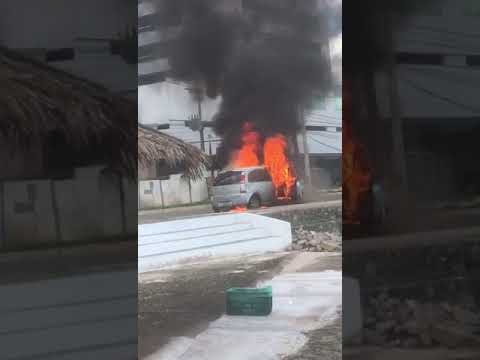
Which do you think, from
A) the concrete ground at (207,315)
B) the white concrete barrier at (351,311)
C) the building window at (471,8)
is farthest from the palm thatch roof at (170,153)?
the building window at (471,8)

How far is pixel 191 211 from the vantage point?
136 inches

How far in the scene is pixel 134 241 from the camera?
346 cm

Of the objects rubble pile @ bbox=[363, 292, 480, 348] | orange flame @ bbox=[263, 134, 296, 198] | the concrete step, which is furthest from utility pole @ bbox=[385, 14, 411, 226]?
the concrete step

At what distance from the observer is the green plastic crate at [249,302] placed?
3.41 meters

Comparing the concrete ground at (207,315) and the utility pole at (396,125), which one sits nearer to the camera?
the concrete ground at (207,315)

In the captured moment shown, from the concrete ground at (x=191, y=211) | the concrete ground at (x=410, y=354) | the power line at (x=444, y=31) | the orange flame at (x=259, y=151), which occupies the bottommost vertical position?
the concrete ground at (x=410, y=354)

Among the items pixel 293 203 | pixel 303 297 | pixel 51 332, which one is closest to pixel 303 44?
pixel 293 203

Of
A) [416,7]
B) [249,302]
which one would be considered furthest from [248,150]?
[416,7]

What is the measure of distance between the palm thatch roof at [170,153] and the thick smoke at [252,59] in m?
0.15

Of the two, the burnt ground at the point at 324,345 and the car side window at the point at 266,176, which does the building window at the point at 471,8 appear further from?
the burnt ground at the point at 324,345

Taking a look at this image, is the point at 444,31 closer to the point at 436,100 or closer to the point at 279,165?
the point at 436,100

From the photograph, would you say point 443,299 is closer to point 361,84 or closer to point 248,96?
point 361,84

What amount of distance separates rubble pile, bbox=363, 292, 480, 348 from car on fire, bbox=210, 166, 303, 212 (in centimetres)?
80

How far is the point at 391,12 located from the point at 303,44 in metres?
0.55
